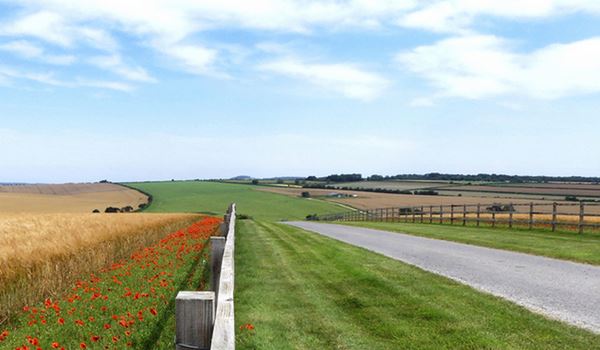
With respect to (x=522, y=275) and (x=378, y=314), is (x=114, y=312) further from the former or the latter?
(x=522, y=275)

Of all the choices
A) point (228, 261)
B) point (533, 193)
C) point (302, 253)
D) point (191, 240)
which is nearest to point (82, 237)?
point (191, 240)

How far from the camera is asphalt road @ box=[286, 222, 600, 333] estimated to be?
8703 mm

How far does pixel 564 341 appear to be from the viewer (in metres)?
6.80

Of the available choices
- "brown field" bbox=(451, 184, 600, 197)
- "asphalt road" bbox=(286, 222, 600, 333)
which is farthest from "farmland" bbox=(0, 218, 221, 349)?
"brown field" bbox=(451, 184, 600, 197)

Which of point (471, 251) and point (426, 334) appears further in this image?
point (471, 251)

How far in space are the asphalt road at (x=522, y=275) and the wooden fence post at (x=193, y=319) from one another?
21.2ft

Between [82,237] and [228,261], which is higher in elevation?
[228,261]

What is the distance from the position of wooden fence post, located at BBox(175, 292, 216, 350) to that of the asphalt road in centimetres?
647

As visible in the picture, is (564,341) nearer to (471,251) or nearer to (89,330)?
(89,330)

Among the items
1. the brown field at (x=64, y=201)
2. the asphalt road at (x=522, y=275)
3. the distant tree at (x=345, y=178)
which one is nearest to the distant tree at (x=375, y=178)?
the distant tree at (x=345, y=178)

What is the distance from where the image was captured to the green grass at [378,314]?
22.5 feet

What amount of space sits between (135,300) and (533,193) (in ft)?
288

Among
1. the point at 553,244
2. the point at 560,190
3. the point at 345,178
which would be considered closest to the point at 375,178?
the point at 345,178

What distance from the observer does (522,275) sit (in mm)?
12031
